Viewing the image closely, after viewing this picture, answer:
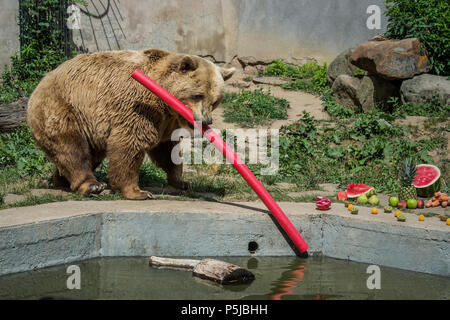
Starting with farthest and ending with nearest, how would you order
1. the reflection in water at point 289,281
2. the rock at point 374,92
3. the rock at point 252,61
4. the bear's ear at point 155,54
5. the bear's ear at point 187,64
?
the rock at point 252,61
the rock at point 374,92
the bear's ear at point 155,54
the bear's ear at point 187,64
the reflection in water at point 289,281

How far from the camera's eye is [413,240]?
17.3 ft

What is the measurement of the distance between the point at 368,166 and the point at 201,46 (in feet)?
23.9

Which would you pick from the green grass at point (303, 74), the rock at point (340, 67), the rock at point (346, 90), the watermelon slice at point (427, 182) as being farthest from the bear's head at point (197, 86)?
the rock at point (340, 67)

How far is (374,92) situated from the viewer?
11.3m

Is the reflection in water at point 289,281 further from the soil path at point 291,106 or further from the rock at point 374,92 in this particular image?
the rock at point 374,92

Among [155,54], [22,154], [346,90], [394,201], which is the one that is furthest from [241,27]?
[394,201]

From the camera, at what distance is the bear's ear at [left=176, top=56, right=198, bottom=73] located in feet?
19.2

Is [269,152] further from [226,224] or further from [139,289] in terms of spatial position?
[139,289]

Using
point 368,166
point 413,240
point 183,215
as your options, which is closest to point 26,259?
point 183,215

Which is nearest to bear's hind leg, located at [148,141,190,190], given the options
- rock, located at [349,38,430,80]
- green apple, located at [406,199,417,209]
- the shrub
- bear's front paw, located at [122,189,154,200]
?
bear's front paw, located at [122,189,154,200]

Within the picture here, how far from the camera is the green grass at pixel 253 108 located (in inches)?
437

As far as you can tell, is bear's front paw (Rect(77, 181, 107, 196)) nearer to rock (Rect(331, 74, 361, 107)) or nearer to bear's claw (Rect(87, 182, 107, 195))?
bear's claw (Rect(87, 182, 107, 195))

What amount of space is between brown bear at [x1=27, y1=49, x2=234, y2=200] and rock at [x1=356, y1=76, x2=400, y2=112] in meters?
5.92

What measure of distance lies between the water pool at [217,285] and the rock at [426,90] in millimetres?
6106
